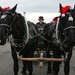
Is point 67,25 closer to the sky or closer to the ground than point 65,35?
closer to the sky

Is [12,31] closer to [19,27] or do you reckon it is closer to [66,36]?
[19,27]

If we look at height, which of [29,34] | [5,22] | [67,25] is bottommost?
[29,34]

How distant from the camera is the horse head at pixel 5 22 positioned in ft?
23.0

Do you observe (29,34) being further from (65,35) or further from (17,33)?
(65,35)

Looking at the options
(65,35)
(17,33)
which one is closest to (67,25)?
(65,35)

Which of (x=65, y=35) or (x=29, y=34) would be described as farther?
(x=29, y=34)

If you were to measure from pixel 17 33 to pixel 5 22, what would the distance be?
956 mm

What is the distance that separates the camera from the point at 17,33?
804 cm

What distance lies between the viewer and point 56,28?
7949 mm

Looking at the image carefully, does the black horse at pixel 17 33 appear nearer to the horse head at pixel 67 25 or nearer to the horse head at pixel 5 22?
the horse head at pixel 5 22

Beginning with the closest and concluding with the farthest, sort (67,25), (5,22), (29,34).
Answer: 1. (5,22)
2. (67,25)
3. (29,34)

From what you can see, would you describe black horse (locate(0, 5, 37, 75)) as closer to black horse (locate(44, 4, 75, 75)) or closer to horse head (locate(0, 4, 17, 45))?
horse head (locate(0, 4, 17, 45))

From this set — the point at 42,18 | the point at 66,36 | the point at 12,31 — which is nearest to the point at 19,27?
the point at 12,31

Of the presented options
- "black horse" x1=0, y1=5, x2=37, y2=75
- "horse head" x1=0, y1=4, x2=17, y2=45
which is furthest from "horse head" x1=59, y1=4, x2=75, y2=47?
"horse head" x1=0, y1=4, x2=17, y2=45
